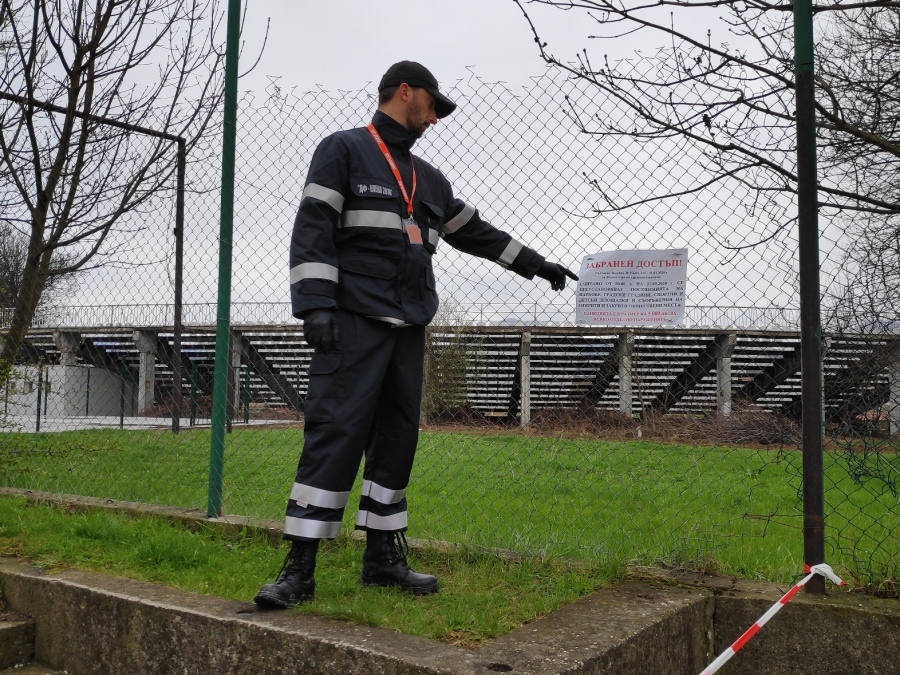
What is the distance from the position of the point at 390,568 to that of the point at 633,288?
5.22 feet

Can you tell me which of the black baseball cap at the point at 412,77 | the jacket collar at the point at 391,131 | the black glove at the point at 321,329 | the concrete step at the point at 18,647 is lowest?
the concrete step at the point at 18,647

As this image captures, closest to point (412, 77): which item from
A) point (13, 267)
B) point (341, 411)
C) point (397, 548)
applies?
point (341, 411)

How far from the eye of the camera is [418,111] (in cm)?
320

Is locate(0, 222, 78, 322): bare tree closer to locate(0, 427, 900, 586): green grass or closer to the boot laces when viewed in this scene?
locate(0, 427, 900, 586): green grass

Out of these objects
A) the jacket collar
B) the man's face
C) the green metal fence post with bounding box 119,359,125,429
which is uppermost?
the man's face

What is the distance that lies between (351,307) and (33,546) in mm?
2281

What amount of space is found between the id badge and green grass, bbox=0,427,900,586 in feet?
4.85

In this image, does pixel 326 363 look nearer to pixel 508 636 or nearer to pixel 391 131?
pixel 391 131

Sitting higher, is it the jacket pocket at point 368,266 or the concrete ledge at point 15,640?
the jacket pocket at point 368,266

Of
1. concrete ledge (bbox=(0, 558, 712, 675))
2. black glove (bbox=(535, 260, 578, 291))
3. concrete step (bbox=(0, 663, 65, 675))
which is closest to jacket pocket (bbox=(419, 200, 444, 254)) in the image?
black glove (bbox=(535, 260, 578, 291))

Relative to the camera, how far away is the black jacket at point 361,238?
2883 millimetres

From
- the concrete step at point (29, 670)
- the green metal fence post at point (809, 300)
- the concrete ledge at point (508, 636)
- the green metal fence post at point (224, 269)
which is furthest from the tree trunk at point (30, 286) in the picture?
the green metal fence post at point (809, 300)

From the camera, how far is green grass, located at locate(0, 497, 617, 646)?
2678 millimetres

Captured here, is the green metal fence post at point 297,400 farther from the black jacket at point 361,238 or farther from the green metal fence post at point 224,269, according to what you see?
the black jacket at point 361,238
